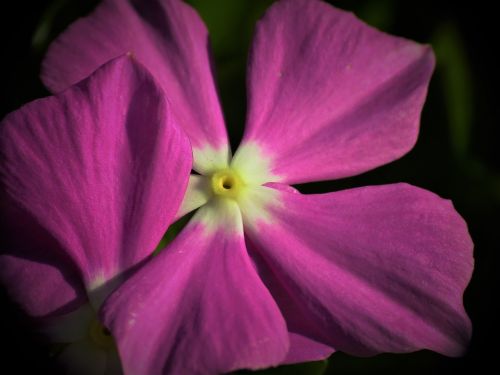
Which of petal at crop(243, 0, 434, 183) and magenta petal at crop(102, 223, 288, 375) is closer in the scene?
magenta petal at crop(102, 223, 288, 375)

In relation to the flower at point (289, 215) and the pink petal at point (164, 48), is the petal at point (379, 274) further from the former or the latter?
the pink petal at point (164, 48)

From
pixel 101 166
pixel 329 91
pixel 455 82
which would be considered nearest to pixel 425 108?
pixel 455 82

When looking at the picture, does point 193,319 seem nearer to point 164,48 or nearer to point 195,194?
point 195,194

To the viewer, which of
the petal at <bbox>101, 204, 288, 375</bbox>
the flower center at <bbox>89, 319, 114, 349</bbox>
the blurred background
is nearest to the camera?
the petal at <bbox>101, 204, 288, 375</bbox>

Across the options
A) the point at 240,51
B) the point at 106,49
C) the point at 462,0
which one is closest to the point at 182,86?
the point at 106,49

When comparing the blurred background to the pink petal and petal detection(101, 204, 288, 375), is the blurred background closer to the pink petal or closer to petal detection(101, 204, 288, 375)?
the pink petal

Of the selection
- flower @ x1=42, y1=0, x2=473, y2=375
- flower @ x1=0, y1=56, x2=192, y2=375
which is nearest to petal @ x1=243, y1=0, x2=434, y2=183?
flower @ x1=42, y1=0, x2=473, y2=375

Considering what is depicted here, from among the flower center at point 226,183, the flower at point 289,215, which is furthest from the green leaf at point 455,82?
the flower center at point 226,183

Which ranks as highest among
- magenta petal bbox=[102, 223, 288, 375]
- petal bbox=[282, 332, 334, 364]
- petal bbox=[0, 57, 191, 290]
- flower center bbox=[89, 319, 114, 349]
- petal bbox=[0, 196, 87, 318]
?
petal bbox=[0, 57, 191, 290]
